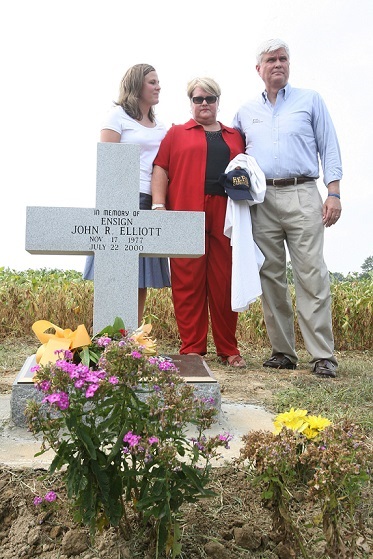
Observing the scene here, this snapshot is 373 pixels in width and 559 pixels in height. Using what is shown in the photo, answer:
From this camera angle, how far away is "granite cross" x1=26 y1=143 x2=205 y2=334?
12.8 feet

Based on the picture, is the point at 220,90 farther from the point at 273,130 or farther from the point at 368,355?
the point at 368,355

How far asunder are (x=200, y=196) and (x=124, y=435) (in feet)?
10.7

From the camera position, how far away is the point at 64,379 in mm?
1700

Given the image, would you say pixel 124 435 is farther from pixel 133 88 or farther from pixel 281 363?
pixel 281 363

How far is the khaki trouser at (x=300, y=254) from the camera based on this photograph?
491 centimetres

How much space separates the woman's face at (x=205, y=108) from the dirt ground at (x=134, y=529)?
3.05m

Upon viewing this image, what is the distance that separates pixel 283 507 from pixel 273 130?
12.0 feet

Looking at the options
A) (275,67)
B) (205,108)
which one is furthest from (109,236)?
(275,67)

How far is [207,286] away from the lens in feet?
16.6

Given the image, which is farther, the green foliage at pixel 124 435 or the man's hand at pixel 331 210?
the man's hand at pixel 331 210

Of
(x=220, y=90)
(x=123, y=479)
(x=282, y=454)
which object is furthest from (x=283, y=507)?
(x=220, y=90)

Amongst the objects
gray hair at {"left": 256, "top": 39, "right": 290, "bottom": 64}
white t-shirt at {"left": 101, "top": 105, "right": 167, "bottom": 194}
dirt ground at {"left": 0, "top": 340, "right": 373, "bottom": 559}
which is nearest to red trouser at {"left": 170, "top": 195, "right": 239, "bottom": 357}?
white t-shirt at {"left": 101, "top": 105, "right": 167, "bottom": 194}

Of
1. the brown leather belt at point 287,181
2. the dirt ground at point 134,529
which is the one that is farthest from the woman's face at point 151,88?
the dirt ground at point 134,529

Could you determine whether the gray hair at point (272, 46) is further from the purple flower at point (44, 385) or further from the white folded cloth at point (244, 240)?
the purple flower at point (44, 385)
